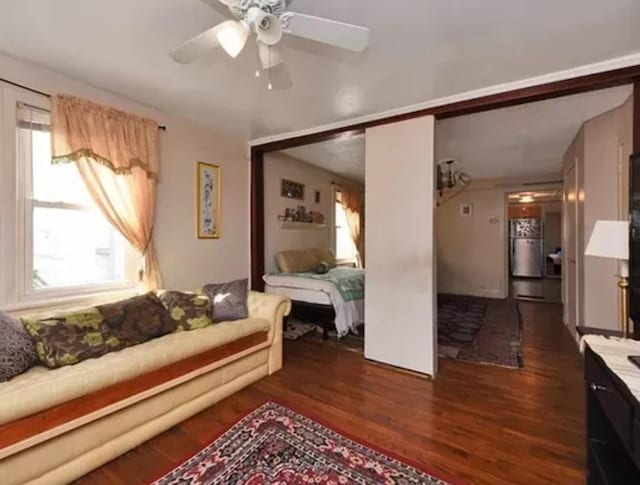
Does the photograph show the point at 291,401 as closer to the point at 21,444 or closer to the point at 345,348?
the point at 345,348

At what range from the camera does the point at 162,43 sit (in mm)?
2088

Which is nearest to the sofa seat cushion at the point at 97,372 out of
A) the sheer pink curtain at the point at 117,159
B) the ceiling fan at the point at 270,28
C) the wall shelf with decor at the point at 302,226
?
the sheer pink curtain at the point at 117,159

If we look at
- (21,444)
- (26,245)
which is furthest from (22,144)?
(21,444)

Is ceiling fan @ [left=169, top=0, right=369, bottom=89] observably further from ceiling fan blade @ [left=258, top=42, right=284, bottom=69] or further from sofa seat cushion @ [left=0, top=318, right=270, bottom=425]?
sofa seat cushion @ [left=0, top=318, right=270, bottom=425]

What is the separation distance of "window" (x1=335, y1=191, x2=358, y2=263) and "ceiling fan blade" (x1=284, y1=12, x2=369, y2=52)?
499 cm

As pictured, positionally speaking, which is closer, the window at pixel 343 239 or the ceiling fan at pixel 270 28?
the ceiling fan at pixel 270 28

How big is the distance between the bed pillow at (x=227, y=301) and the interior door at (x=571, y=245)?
3.84 meters

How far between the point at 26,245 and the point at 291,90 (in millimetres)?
2329

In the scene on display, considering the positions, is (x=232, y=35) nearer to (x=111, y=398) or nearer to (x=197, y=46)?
(x=197, y=46)

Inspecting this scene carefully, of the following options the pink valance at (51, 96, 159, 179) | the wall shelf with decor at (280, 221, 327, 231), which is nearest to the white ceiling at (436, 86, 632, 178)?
the wall shelf with decor at (280, 221, 327, 231)

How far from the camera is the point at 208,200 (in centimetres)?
379

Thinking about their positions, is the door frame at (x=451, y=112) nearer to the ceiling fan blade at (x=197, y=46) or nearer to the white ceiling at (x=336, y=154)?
the white ceiling at (x=336, y=154)

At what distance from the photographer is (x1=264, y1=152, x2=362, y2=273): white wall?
484 centimetres

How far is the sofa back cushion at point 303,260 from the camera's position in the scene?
4.75 meters
